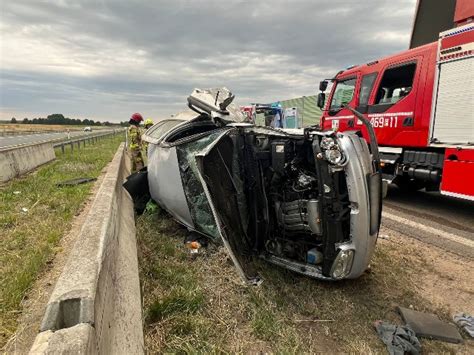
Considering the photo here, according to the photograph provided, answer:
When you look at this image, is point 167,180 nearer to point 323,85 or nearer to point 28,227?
point 28,227

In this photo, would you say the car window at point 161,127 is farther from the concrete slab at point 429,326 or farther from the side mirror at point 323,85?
the side mirror at point 323,85

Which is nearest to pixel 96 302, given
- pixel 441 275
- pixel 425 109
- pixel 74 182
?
pixel 441 275

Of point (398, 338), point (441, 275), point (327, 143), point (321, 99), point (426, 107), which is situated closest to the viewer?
point (398, 338)

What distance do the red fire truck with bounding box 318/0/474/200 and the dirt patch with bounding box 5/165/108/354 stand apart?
5834 millimetres

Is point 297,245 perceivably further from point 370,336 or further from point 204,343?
point 204,343

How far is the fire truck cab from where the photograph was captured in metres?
5.73

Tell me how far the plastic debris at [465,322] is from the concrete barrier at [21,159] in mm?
7990

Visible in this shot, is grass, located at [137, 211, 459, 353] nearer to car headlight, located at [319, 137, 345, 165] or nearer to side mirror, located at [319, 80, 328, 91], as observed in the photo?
car headlight, located at [319, 137, 345, 165]

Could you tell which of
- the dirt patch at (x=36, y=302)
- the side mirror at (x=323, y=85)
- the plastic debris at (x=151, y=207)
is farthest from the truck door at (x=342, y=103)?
the dirt patch at (x=36, y=302)

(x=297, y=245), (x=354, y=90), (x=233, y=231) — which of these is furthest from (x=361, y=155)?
(x=354, y=90)

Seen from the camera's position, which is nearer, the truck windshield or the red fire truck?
the red fire truck

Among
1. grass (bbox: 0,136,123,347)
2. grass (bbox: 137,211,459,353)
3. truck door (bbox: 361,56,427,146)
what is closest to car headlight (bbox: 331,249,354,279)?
grass (bbox: 137,211,459,353)

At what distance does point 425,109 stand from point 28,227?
6.58 metres

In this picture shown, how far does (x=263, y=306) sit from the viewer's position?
2994 millimetres
